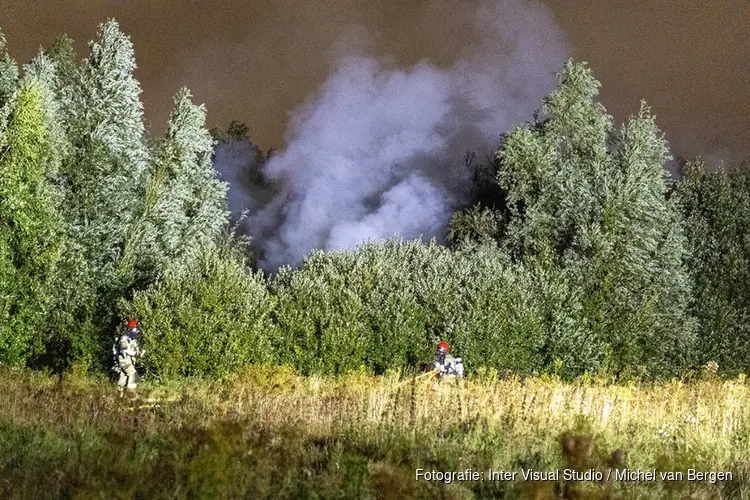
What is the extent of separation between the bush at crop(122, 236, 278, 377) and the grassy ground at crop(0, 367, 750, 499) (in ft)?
20.4

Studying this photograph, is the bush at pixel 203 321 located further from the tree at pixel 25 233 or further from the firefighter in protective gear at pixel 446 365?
the firefighter in protective gear at pixel 446 365

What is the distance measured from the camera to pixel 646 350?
3244 centimetres

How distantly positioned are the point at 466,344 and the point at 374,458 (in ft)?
56.6

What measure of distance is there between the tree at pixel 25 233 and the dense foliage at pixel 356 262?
6 centimetres

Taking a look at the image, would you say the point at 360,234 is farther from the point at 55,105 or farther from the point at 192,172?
the point at 55,105

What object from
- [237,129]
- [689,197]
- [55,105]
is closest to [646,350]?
[689,197]

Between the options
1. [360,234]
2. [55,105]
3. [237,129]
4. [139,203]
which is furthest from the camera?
[237,129]

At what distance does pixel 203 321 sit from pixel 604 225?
64.8ft

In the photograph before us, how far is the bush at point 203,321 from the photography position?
69.3 feet

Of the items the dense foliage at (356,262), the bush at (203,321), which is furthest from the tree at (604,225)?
the bush at (203,321)

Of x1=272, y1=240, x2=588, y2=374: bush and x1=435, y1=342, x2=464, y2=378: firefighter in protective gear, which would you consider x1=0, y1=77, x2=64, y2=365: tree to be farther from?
x1=435, y1=342, x2=464, y2=378: firefighter in protective gear

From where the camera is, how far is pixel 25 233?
22.4 meters

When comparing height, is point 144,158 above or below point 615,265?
above

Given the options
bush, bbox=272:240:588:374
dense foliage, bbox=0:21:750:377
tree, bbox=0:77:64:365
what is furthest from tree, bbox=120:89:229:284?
tree, bbox=0:77:64:365
